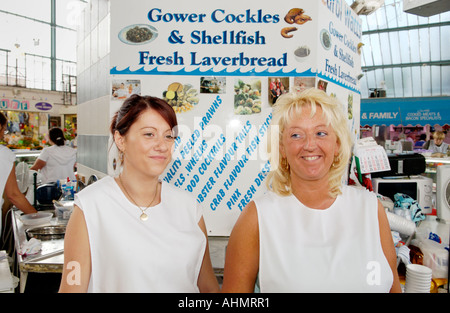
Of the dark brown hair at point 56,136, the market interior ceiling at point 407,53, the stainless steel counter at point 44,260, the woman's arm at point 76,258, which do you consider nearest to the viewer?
the woman's arm at point 76,258

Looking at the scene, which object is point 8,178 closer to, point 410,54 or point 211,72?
point 211,72

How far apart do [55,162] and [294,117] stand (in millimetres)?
3183

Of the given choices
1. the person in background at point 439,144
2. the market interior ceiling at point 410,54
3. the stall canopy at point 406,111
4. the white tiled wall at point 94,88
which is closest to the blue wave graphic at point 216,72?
the white tiled wall at point 94,88

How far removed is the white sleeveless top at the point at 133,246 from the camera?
869 millimetres

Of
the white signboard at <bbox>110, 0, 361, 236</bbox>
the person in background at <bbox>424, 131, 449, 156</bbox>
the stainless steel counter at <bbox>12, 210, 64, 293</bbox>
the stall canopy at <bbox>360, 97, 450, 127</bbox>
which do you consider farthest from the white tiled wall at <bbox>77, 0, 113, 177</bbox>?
the stall canopy at <bbox>360, 97, 450, 127</bbox>

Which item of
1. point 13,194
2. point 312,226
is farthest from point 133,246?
point 13,194

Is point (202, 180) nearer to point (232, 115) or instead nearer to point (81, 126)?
point (232, 115)

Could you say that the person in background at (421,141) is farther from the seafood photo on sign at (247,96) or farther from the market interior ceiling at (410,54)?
the seafood photo on sign at (247,96)

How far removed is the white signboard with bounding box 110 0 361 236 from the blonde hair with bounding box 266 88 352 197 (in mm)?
797

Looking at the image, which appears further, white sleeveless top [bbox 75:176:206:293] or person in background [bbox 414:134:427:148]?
person in background [bbox 414:134:427:148]

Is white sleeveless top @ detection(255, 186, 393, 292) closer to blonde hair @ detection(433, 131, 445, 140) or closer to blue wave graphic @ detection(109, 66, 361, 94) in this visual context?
blue wave graphic @ detection(109, 66, 361, 94)

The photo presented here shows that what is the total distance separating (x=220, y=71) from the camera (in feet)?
5.89

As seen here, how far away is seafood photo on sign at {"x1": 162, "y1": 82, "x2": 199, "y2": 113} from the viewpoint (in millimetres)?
1796
